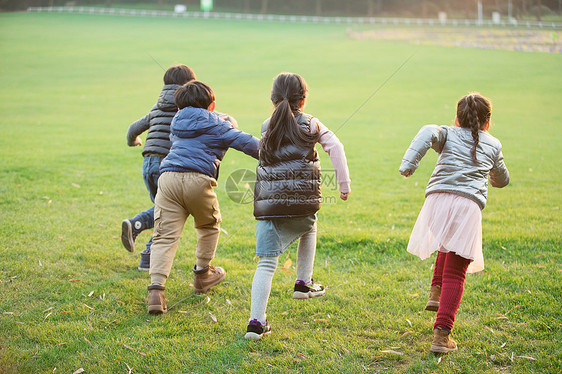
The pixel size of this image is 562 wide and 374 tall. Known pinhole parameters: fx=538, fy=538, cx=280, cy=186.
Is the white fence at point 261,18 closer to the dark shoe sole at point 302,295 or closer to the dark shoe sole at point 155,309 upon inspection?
the dark shoe sole at point 302,295

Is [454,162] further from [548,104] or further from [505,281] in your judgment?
[548,104]

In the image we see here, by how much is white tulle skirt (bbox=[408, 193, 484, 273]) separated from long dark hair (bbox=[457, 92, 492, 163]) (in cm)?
35

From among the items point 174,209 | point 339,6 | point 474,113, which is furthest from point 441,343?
point 339,6

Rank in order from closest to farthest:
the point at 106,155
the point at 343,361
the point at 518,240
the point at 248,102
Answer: the point at 343,361, the point at 518,240, the point at 106,155, the point at 248,102

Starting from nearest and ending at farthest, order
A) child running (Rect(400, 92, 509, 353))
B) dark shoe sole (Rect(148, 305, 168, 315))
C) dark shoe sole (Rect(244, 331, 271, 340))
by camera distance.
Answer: child running (Rect(400, 92, 509, 353)), dark shoe sole (Rect(244, 331, 271, 340)), dark shoe sole (Rect(148, 305, 168, 315))

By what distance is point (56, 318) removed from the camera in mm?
4074

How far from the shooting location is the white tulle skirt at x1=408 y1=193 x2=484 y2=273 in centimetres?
365

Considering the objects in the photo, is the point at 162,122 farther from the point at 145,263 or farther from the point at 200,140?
the point at 145,263

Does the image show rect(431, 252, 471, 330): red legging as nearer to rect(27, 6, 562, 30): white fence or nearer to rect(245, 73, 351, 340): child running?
rect(245, 73, 351, 340): child running

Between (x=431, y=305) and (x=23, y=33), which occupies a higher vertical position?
(x=23, y=33)

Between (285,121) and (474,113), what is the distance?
1.33 meters

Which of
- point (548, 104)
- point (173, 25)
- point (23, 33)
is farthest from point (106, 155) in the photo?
point (173, 25)

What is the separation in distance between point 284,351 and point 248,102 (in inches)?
605

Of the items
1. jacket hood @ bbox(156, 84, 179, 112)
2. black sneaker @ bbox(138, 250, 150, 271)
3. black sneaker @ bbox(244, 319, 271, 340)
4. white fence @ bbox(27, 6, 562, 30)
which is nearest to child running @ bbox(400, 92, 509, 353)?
black sneaker @ bbox(244, 319, 271, 340)
